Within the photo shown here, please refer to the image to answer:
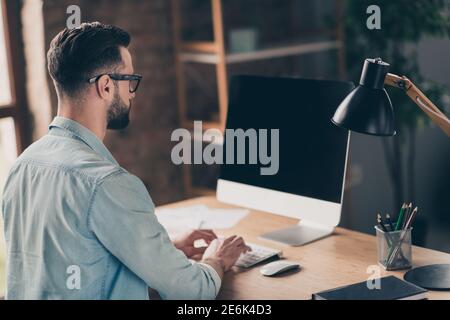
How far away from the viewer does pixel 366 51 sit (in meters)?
3.87

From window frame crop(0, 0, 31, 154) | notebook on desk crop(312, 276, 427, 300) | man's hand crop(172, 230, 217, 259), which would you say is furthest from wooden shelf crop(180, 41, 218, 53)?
notebook on desk crop(312, 276, 427, 300)

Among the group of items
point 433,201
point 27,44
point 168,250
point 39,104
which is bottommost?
point 433,201

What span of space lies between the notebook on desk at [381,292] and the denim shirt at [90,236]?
30 cm

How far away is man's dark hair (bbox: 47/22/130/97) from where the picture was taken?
1926 mm

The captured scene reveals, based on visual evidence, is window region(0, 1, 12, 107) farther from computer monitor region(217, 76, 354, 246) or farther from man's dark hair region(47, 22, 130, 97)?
man's dark hair region(47, 22, 130, 97)

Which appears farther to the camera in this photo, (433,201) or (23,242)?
(433,201)

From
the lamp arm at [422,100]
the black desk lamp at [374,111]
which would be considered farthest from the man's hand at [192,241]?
the lamp arm at [422,100]

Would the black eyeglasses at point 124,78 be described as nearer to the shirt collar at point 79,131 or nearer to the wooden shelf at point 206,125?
the shirt collar at point 79,131

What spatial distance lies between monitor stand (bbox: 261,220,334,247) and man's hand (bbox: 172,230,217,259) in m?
0.20

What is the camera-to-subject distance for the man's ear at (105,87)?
1939 millimetres

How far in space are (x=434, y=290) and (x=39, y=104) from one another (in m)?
1.92
